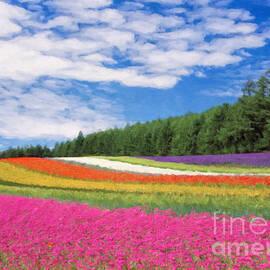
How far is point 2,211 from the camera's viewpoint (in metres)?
7.24

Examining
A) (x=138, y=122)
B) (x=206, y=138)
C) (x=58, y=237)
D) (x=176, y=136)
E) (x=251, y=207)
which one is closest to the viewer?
(x=58, y=237)

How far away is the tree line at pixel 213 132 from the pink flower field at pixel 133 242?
3674 centimetres

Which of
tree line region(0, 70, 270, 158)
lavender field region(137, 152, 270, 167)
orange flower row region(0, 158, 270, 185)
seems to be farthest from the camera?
tree line region(0, 70, 270, 158)

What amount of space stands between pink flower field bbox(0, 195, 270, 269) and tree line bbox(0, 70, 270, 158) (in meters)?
36.7

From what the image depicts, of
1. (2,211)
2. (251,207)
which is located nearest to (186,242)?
(251,207)

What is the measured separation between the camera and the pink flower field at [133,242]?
4.29m

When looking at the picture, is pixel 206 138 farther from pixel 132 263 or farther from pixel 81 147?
pixel 132 263

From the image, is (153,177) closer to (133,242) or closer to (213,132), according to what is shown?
(133,242)

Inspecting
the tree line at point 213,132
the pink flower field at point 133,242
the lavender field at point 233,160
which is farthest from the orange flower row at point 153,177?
the tree line at point 213,132

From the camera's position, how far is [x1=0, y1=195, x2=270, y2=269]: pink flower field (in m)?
4.29

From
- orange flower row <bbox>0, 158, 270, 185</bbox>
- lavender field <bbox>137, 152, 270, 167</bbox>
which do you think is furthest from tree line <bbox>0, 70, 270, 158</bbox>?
orange flower row <bbox>0, 158, 270, 185</bbox>

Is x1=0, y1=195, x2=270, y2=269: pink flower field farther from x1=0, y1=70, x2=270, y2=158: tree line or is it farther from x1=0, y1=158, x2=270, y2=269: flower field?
x1=0, y1=70, x2=270, y2=158: tree line

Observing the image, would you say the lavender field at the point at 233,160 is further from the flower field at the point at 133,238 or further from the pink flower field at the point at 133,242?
the pink flower field at the point at 133,242

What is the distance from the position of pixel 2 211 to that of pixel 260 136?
40497 mm
